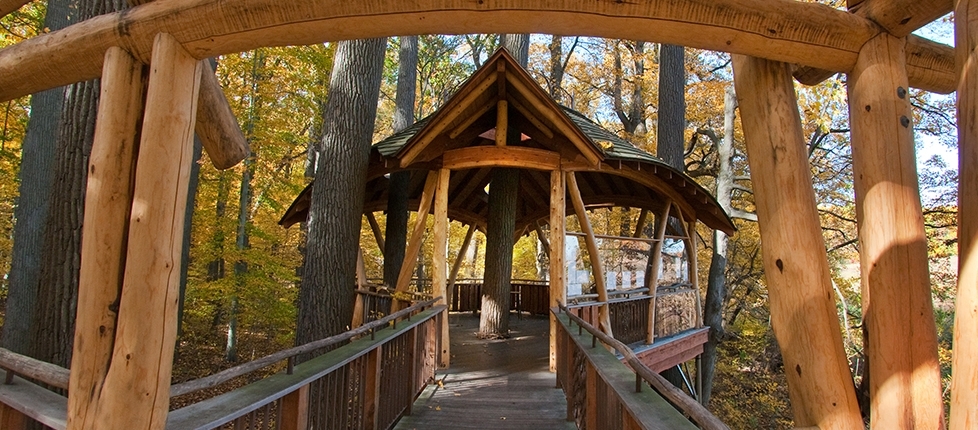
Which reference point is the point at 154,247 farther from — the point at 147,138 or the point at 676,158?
the point at 676,158

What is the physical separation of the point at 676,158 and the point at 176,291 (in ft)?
39.0

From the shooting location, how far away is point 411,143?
7.25 metres

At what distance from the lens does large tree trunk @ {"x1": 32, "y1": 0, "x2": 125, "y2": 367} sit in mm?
3586

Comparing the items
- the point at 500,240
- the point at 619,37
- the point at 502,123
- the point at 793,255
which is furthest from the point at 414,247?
the point at 793,255

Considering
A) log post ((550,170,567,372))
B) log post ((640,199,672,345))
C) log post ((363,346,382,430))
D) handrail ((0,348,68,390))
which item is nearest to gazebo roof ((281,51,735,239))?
log post ((550,170,567,372))

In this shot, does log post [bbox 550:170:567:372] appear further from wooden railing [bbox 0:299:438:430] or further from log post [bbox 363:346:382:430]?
log post [bbox 363:346:382:430]

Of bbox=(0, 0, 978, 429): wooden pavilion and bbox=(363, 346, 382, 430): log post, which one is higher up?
bbox=(0, 0, 978, 429): wooden pavilion

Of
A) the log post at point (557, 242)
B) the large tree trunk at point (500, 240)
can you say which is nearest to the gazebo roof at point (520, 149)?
the log post at point (557, 242)

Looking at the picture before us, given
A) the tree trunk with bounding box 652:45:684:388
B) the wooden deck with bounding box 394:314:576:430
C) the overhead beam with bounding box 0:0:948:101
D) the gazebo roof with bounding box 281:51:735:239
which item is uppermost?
the tree trunk with bounding box 652:45:684:388

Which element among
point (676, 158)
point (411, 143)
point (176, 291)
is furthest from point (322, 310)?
point (676, 158)

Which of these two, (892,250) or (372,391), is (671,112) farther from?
(892,250)

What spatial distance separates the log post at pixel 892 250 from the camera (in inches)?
85.6

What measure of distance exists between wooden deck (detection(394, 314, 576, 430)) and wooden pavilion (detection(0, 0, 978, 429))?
3123mm

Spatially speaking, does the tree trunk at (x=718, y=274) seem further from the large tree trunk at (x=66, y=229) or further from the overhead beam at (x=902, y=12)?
the large tree trunk at (x=66, y=229)
